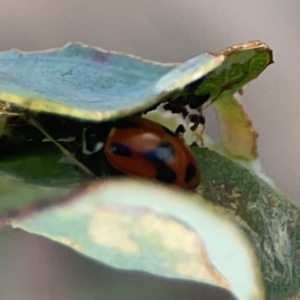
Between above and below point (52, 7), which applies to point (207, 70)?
above

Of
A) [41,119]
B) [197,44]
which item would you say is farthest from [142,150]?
[197,44]

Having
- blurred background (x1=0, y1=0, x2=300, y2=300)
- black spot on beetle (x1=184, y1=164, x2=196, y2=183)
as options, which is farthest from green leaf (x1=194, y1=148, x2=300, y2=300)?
blurred background (x1=0, y1=0, x2=300, y2=300)

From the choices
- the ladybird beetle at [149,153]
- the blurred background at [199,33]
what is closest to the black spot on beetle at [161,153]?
the ladybird beetle at [149,153]

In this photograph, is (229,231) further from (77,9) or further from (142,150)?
(77,9)

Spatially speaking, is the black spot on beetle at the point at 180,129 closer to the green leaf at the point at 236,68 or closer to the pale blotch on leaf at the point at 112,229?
the green leaf at the point at 236,68

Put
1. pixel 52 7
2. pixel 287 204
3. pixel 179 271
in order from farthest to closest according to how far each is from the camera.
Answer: pixel 52 7 < pixel 287 204 < pixel 179 271

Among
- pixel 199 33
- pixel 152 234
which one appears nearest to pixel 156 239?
pixel 152 234

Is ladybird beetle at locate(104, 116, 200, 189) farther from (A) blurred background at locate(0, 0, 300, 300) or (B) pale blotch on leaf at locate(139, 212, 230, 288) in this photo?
(A) blurred background at locate(0, 0, 300, 300)
